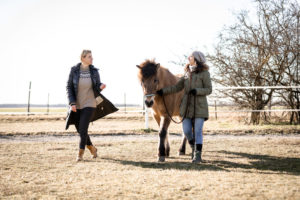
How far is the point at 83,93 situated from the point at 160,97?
152 cm

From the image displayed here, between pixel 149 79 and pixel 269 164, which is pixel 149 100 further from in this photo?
pixel 269 164

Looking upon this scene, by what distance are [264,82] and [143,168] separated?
32.0 feet

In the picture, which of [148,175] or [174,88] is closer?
[148,175]

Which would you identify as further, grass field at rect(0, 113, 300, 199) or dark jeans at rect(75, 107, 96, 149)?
dark jeans at rect(75, 107, 96, 149)

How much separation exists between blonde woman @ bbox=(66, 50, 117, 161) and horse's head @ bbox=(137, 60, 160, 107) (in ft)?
2.97

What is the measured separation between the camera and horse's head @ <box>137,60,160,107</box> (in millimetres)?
5223

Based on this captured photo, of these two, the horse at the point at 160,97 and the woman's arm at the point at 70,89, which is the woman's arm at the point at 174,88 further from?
the woman's arm at the point at 70,89

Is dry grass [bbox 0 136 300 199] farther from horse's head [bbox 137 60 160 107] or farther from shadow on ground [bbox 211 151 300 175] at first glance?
horse's head [bbox 137 60 160 107]

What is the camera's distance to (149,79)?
17.5 feet

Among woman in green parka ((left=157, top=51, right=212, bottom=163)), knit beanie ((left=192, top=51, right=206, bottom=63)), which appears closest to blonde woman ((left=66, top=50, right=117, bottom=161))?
woman in green parka ((left=157, top=51, right=212, bottom=163))

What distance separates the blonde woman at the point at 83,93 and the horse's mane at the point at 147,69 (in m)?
0.90

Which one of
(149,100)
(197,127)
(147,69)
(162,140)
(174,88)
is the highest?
(147,69)

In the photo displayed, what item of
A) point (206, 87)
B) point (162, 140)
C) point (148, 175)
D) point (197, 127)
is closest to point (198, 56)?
point (206, 87)

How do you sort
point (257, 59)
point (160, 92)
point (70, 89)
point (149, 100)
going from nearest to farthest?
point (149, 100) → point (160, 92) → point (70, 89) → point (257, 59)
